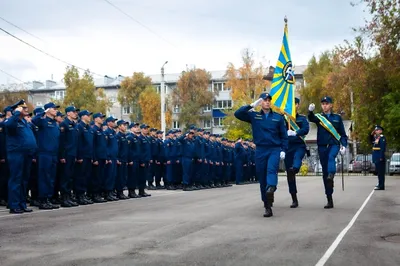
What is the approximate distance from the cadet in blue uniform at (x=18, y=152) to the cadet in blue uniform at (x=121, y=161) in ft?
13.9

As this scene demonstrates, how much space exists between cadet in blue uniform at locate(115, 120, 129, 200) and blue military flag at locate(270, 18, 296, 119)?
5012 millimetres

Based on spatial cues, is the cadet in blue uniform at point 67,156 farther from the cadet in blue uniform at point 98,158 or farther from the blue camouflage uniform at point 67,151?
the cadet in blue uniform at point 98,158

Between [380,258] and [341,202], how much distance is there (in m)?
7.69

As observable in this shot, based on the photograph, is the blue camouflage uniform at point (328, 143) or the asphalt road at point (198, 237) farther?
the blue camouflage uniform at point (328, 143)

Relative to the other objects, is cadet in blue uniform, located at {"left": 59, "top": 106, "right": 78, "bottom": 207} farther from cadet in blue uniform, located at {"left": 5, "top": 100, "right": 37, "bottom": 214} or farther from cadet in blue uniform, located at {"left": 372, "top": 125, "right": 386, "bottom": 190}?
cadet in blue uniform, located at {"left": 372, "top": 125, "right": 386, "bottom": 190}

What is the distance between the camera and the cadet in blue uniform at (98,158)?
15055mm

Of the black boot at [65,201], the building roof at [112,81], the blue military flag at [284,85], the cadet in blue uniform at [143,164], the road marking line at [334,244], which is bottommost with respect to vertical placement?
the black boot at [65,201]

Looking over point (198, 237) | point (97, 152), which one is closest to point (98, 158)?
point (97, 152)

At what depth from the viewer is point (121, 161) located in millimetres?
16688

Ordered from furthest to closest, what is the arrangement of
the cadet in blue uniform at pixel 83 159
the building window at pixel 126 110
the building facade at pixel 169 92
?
the building facade at pixel 169 92 < the building window at pixel 126 110 < the cadet in blue uniform at pixel 83 159

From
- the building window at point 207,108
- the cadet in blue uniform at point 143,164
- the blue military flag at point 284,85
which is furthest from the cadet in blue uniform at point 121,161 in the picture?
the building window at point 207,108

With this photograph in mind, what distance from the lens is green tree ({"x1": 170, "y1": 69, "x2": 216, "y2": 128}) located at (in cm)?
7919

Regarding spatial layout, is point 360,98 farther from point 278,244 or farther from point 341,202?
point 278,244

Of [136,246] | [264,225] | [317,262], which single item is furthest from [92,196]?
[317,262]
